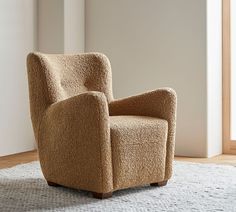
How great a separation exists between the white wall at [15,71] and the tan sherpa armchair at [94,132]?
124cm

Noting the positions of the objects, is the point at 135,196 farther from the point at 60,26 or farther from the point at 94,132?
the point at 60,26

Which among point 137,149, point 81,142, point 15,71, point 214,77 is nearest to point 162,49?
point 214,77

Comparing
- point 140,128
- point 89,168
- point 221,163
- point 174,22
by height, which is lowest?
point 221,163

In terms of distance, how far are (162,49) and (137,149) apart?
1.79 meters

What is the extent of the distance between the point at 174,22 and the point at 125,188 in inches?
Answer: 76.4

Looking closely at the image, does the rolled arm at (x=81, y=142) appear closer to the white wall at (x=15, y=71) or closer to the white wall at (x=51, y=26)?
the white wall at (x=15, y=71)

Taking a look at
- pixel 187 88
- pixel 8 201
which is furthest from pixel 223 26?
pixel 8 201

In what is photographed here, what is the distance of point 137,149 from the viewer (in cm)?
258

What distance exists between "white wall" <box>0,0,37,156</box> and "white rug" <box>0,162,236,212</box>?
102 centimetres

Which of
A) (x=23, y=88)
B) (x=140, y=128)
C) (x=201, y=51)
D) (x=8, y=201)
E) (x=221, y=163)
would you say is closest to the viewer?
(x=8, y=201)

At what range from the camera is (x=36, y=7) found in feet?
14.7

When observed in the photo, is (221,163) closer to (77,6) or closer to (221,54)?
(221,54)

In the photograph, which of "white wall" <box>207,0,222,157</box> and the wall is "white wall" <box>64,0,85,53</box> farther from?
"white wall" <box>207,0,222,157</box>

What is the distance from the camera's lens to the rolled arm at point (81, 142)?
2.40m
